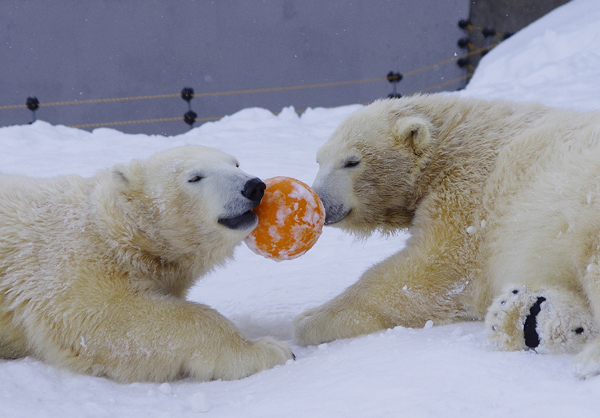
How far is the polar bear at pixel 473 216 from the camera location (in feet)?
7.20

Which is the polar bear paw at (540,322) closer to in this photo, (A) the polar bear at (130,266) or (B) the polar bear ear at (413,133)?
(A) the polar bear at (130,266)

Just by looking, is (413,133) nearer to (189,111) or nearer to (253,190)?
(253,190)

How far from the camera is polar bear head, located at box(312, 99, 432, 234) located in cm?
319

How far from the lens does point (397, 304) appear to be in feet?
9.14

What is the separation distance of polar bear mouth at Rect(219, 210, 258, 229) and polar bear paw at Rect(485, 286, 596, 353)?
1.17 meters

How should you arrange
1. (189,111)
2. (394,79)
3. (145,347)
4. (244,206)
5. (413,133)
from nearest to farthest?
(145,347) → (244,206) → (413,133) → (189,111) → (394,79)

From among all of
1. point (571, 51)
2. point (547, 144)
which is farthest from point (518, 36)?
point (547, 144)

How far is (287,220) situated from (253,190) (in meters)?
0.21

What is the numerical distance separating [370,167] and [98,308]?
61.1 inches

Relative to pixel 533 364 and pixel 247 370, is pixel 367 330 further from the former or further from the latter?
pixel 533 364

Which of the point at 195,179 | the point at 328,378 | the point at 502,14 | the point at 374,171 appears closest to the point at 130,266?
the point at 195,179

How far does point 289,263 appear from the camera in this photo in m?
4.56

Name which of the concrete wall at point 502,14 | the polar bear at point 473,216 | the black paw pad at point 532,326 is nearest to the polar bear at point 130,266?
the polar bear at point 473,216

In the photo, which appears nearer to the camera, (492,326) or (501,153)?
(492,326)
